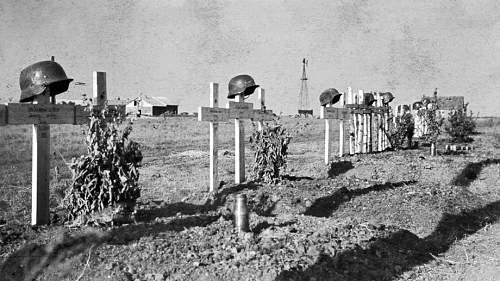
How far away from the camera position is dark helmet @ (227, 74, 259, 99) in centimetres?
1088

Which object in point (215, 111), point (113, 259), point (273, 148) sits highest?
point (215, 111)

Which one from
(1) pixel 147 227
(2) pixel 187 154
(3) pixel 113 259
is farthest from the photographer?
(2) pixel 187 154

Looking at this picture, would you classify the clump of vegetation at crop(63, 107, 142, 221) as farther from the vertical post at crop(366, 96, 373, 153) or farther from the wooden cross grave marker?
the vertical post at crop(366, 96, 373, 153)

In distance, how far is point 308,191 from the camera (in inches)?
377

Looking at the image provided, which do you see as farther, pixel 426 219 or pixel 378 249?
pixel 426 219

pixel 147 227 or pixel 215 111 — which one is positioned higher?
pixel 215 111

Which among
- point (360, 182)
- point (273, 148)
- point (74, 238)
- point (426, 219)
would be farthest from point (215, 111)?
point (74, 238)

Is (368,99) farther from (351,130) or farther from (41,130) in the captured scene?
(41,130)

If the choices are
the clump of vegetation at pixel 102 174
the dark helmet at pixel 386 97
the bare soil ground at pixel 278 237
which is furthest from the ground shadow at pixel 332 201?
the dark helmet at pixel 386 97

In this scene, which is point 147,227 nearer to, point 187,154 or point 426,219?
point 426,219

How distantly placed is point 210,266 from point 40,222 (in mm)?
2651

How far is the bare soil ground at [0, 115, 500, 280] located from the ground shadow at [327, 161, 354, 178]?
2.49 m

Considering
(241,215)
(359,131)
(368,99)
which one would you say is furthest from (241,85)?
(368,99)

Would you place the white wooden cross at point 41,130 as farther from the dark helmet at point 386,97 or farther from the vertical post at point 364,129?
the dark helmet at point 386,97
